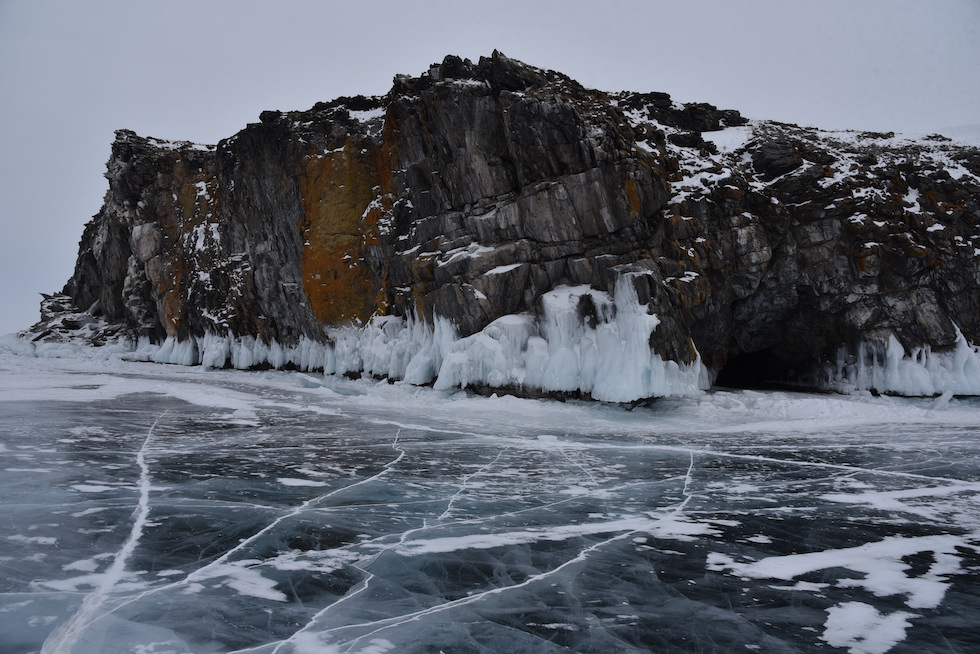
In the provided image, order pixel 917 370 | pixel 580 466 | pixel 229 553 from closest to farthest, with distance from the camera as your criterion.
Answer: pixel 229 553 < pixel 580 466 < pixel 917 370

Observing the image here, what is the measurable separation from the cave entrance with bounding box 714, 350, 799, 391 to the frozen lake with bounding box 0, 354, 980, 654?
11740 mm

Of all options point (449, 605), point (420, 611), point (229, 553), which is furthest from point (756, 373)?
point (229, 553)

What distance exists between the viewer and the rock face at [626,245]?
19.1 metres

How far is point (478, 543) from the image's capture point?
6.03m

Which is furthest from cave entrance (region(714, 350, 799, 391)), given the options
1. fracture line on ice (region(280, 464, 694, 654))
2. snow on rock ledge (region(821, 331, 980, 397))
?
fracture line on ice (region(280, 464, 694, 654))

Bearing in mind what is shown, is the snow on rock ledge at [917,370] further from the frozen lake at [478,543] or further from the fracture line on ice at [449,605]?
the fracture line on ice at [449,605]

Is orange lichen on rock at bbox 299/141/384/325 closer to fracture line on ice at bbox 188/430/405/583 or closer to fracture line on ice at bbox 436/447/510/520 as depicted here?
fracture line on ice at bbox 436/447/510/520

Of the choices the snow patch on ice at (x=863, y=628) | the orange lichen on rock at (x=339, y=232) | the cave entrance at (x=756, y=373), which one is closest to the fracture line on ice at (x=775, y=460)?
the snow patch on ice at (x=863, y=628)

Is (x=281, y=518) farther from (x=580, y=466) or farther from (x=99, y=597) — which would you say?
(x=580, y=466)

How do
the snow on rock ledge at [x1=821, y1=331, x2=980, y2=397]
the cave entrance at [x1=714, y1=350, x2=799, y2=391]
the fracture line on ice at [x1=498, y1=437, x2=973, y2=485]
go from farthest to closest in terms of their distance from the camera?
the cave entrance at [x1=714, y1=350, x2=799, y2=391] < the snow on rock ledge at [x1=821, y1=331, x2=980, y2=397] < the fracture line on ice at [x1=498, y1=437, x2=973, y2=485]

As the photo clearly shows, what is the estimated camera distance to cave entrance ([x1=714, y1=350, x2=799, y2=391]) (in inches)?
983

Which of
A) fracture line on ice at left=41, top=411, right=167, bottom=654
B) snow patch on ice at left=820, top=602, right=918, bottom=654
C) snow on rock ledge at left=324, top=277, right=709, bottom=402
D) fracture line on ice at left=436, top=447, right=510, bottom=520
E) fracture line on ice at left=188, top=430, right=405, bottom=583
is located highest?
snow on rock ledge at left=324, top=277, right=709, bottom=402

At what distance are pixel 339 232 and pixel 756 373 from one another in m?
20.5

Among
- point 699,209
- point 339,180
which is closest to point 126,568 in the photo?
point 699,209
